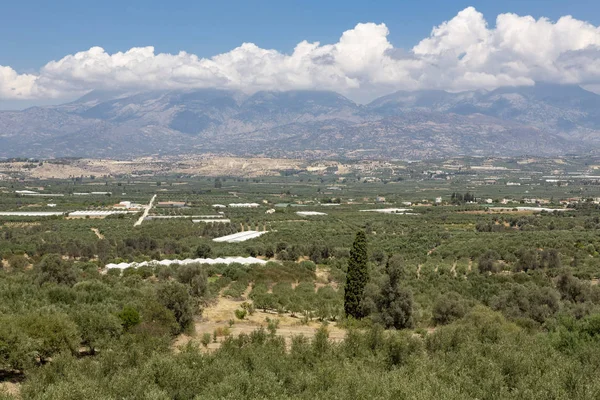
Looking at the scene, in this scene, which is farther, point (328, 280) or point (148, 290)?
point (328, 280)

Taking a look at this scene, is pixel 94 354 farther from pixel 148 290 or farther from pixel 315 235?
pixel 315 235

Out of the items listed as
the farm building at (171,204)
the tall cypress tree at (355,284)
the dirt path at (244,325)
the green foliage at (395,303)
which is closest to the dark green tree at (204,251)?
the dirt path at (244,325)

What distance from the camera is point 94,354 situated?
22766 millimetres

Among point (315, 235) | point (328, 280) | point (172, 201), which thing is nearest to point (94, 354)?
point (328, 280)

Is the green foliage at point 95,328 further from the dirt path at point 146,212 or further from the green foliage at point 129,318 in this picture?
the dirt path at point 146,212

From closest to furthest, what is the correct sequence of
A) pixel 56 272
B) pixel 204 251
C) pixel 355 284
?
pixel 355 284
pixel 56 272
pixel 204 251

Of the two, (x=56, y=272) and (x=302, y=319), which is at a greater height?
(x=56, y=272)

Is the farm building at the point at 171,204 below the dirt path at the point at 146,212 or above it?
above

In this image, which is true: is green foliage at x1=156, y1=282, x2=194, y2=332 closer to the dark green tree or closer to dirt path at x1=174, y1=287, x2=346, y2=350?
dirt path at x1=174, y1=287, x2=346, y2=350

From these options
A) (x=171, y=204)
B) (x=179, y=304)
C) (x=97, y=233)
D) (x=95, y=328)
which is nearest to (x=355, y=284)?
(x=179, y=304)

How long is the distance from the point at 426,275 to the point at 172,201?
101m

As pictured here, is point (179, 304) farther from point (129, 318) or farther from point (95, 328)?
point (95, 328)

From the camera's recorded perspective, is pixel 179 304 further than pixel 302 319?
No

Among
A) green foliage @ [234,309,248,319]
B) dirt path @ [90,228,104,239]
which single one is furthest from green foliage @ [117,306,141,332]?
dirt path @ [90,228,104,239]
